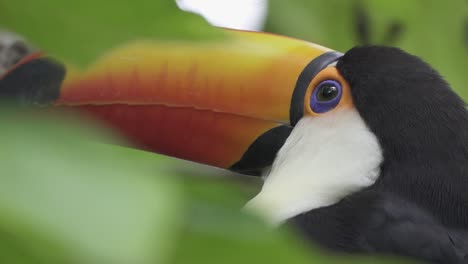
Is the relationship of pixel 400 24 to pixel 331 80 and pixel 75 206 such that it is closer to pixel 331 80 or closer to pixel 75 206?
pixel 331 80

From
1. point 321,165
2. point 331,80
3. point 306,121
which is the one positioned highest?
point 331,80

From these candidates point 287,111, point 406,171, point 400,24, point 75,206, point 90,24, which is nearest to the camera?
point 75,206

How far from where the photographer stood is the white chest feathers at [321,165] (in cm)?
255

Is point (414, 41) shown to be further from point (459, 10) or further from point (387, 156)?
point (387, 156)

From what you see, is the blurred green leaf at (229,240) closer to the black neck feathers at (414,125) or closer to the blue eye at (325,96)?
the black neck feathers at (414,125)

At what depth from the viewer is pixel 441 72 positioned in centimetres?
268

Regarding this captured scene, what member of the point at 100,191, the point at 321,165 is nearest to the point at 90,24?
the point at 100,191

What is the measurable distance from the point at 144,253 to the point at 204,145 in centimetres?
247

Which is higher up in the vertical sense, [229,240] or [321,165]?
[229,240]

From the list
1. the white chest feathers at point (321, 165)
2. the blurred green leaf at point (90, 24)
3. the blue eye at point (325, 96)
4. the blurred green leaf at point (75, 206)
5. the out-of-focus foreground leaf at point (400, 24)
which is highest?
the blurred green leaf at point (90, 24)

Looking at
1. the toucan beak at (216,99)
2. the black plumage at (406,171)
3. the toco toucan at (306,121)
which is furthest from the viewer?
the toucan beak at (216,99)

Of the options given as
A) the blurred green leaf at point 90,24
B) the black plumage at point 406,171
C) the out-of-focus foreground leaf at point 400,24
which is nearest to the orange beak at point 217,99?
the out-of-focus foreground leaf at point 400,24

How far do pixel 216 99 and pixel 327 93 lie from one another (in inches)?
15.8

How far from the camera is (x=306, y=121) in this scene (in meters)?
2.82
